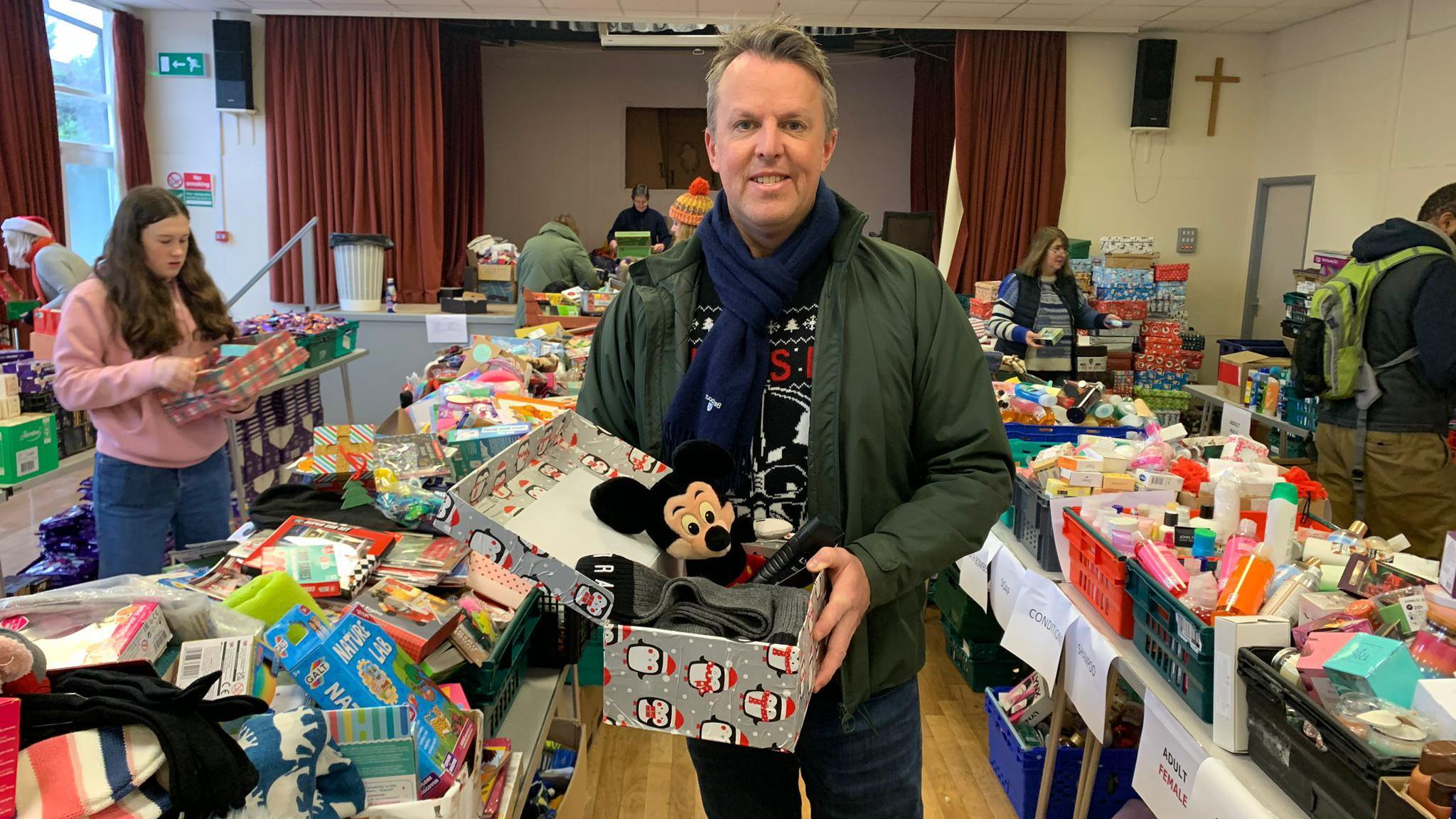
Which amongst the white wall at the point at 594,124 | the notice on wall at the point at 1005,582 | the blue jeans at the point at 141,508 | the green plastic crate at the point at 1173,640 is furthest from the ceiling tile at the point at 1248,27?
the blue jeans at the point at 141,508

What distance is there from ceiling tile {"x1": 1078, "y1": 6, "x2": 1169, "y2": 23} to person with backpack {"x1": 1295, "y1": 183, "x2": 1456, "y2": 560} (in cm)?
437

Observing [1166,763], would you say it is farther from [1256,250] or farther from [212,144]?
[212,144]

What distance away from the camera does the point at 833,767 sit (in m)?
1.39

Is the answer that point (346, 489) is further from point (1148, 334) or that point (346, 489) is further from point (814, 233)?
point (1148, 334)

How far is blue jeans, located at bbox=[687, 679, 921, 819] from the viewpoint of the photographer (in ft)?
4.51

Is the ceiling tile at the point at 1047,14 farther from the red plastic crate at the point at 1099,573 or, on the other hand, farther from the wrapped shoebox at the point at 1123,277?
the red plastic crate at the point at 1099,573

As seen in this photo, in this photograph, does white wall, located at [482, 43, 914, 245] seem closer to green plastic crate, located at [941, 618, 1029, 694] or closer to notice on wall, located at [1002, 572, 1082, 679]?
green plastic crate, located at [941, 618, 1029, 694]

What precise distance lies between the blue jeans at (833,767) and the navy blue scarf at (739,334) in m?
0.40

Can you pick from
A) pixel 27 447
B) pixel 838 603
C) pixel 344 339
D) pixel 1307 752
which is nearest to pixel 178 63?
pixel 344 339

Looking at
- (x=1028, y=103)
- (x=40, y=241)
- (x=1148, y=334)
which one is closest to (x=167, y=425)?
(x=40, y=241)

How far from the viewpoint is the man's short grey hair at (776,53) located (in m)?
1.24

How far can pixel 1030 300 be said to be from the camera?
5375 mm

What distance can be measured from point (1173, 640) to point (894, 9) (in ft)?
21.9

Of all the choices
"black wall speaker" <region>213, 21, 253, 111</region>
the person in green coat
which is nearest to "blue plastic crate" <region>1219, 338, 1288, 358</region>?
the person in green coat
